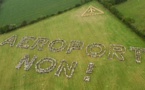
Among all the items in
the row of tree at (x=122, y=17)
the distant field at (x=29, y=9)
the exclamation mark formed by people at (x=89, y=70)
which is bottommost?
the exclamation mark formed by people at (x=89, y=70)

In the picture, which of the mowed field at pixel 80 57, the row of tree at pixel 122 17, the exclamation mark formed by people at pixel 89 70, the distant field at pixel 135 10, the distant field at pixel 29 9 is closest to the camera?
the mowed field at pixel 80 57

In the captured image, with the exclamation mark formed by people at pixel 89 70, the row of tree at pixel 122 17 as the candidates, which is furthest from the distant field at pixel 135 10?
the exclamation mark formed by people at pixel 89 70

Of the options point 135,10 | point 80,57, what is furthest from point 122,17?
point 80,57

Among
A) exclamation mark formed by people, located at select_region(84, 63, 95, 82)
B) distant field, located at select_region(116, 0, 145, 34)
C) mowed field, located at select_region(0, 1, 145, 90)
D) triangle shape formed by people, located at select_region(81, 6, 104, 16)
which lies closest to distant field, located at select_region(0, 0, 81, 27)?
mowed field, located at select_region(0, 1, 145, 90)

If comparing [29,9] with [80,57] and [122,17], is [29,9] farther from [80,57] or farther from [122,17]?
[80,57]

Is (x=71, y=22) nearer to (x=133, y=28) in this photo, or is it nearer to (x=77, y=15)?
(x=77, y=15)

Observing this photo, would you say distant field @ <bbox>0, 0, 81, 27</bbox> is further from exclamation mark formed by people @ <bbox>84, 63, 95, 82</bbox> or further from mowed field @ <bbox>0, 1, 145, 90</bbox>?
exclamation mark formed by people @ <bbox>84, 63, 95, 82</bbox>

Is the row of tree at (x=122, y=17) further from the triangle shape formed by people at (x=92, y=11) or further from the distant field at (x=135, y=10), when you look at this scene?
the triangle shape formed by people at (x=92, y=11)
